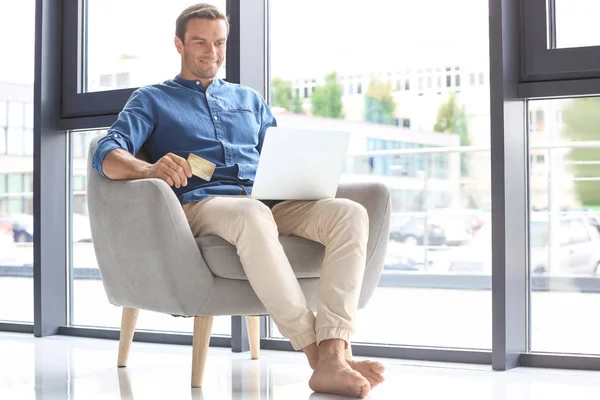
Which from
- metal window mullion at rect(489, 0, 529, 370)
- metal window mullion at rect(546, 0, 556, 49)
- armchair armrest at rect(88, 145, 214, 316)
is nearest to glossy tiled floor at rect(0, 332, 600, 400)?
metal window mullion at rect(489, 0, 529, 370)

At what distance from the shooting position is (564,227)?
2.93 metres

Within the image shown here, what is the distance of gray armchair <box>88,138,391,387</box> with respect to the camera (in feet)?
7.80

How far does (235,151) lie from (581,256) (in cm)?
124

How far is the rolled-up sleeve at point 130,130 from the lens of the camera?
2545mm

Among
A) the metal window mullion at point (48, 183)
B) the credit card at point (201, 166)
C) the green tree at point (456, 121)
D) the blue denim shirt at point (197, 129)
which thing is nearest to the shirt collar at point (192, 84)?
the blue denim shirt at point (197, 129)

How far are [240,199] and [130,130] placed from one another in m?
0.46

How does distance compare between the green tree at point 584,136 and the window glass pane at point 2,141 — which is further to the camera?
the window glass pane at point 2,141

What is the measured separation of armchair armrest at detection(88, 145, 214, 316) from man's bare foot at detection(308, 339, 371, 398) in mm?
393

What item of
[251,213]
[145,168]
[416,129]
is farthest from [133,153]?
[416,129]

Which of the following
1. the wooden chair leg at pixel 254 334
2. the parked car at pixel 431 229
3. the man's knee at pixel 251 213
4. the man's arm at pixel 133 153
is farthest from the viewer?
the parked car at pixel 431 229

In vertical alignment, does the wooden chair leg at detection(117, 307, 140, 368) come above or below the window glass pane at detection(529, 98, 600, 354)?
below

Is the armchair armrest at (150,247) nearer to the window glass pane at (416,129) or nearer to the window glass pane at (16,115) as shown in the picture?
the window glass pane at (416,129)

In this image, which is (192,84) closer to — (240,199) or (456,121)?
(240,199)

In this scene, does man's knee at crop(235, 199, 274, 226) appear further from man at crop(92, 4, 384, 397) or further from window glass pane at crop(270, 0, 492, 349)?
window glass pane at crop(270, 0, 492, 349)
